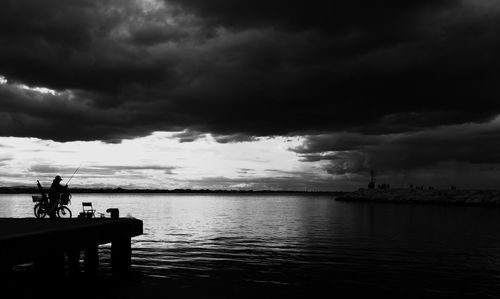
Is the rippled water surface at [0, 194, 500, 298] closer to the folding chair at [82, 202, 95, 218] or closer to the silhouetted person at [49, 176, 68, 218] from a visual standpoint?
the folding chair at [82, 202, 95, 218]

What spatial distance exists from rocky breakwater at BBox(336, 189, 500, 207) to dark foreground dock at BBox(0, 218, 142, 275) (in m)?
116

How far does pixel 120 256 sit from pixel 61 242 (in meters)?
7.12

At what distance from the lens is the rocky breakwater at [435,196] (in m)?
122

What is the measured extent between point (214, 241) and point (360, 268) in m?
17.2

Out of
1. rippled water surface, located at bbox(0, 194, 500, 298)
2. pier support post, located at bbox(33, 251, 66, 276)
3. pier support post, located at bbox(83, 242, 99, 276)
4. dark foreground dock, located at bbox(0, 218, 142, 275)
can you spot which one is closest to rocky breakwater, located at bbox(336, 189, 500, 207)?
rippled water surface, located at bbox(0, 194, 500, 298)

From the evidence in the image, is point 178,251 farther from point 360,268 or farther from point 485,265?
point 485,265

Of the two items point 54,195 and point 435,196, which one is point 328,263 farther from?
point 435,196

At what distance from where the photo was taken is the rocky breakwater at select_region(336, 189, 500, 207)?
122 m

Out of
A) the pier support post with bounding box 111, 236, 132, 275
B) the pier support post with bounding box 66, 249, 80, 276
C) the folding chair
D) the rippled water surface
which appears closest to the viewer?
the rippled water surface

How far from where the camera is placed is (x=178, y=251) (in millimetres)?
33656

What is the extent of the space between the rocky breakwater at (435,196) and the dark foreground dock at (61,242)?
4571 inches

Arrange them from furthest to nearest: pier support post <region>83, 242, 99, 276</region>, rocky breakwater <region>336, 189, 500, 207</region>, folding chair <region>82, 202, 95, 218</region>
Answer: rocky breakwater <region>336, 189, 500, 207</region> < folding chair <region>82, 202, 95, 218</region> < pier support post <region>83, 242, 99, 276</region>

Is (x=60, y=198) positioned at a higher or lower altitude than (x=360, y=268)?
higher

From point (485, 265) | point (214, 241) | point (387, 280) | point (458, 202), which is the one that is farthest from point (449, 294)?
point (458, 202)
